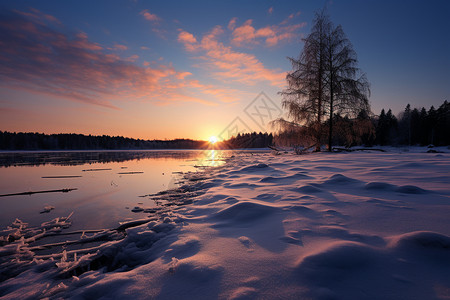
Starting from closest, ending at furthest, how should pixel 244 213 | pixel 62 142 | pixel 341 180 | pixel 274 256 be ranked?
1. pixel 274 256
2. pixel 244 213
3. pixel 341 180
4. pixel 62 142

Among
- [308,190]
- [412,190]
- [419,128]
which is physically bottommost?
[308,190]

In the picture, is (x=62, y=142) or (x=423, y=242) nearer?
(x=423, y=242)

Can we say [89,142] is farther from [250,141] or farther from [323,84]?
[323,84]

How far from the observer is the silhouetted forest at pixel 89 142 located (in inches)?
2425

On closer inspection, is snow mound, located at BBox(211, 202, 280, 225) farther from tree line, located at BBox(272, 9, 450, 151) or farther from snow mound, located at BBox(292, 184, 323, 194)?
tree line, located at BBox(272, 9, 450, 151)

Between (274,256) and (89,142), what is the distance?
9132 cm

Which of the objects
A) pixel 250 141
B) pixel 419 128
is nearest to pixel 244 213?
pixel 419 128

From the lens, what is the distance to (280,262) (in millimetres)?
1257

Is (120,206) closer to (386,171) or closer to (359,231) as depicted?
(359,231)

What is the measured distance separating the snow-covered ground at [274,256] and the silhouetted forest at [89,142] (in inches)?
2486

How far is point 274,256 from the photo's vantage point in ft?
4.42

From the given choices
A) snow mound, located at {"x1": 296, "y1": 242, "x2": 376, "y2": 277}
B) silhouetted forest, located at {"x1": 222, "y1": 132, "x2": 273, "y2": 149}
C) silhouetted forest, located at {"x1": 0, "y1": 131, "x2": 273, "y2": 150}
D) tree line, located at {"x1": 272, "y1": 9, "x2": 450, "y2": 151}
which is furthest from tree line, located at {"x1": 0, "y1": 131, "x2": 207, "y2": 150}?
snow mound, located at {"x1": 296, "y1": 242, "x2": 376, "y2": 277}

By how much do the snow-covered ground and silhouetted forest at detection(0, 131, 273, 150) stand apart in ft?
207

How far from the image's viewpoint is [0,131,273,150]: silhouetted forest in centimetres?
6159
